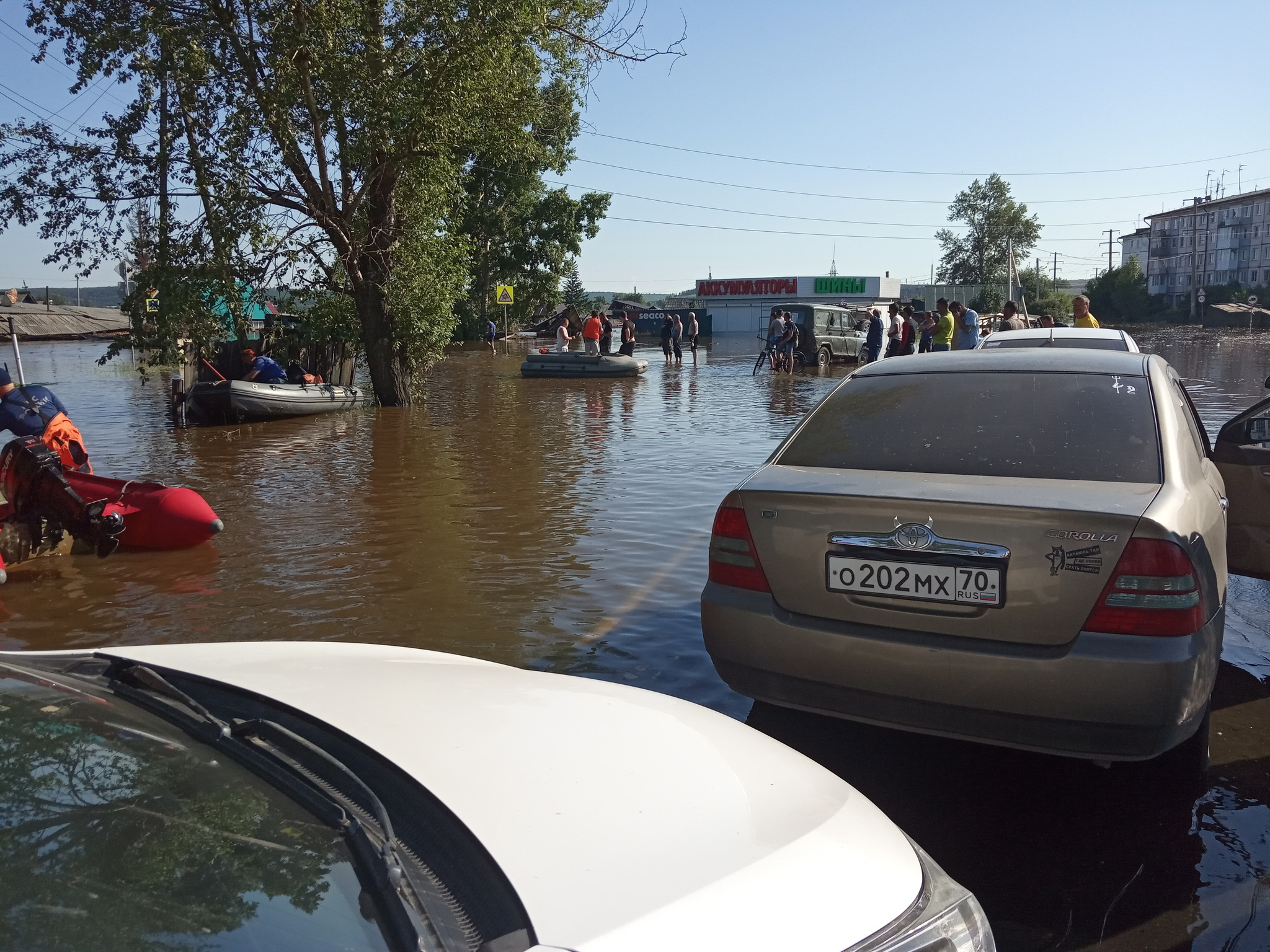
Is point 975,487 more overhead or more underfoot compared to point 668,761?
more overhead

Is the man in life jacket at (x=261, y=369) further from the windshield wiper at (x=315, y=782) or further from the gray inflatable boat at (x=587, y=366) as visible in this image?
the windshield wiper at (x=315, y=782)

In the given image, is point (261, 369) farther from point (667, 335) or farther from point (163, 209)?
point (667, 335)

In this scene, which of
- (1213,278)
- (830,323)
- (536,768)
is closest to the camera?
(536,768)

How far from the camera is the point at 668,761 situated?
78.4 inches

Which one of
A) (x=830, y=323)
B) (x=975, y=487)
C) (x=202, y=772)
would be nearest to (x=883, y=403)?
(x=975, y=487)

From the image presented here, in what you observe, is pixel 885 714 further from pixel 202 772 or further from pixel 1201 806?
pixel 202 772

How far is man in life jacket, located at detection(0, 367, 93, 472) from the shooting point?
770 centimetres

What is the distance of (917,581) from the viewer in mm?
3527

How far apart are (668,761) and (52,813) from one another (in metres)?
1.03

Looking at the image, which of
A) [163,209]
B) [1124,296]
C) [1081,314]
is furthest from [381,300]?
[1124,296]

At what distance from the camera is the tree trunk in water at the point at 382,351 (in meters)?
20.1

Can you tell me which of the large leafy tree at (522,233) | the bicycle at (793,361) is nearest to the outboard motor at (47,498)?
the bicycle at (793,361)

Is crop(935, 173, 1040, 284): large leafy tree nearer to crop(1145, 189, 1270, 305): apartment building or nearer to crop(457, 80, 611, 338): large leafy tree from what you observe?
crop(1145, 189, 1270, 305): apartment building

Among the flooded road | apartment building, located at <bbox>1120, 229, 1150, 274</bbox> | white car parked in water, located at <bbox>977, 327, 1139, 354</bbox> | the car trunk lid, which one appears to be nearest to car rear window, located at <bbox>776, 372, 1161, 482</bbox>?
the car trunk lid
